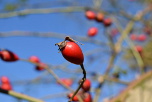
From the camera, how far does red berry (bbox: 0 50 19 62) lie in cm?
82

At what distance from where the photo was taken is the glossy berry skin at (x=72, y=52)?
1.68ft

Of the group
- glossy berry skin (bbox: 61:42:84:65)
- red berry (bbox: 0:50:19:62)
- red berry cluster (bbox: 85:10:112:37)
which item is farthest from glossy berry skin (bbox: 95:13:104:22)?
glossy berry skin (bbox: 61:42:84:65)

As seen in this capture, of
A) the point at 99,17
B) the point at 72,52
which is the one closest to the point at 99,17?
the point at 99,17

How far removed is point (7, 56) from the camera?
2.74 ft

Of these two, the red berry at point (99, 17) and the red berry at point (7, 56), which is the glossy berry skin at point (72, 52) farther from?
the red berry at point (99, 17)

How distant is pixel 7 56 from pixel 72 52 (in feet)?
1.27

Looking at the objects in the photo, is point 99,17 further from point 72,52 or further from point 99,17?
point 72,52

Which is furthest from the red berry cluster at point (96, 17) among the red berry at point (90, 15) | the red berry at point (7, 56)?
the red berry at point (7, 56)

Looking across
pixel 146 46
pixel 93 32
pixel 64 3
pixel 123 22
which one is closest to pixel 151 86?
pixel 93 32

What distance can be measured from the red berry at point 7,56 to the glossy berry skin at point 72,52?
0.36 meters

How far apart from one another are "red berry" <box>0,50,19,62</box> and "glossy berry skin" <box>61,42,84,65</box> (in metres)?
0.36

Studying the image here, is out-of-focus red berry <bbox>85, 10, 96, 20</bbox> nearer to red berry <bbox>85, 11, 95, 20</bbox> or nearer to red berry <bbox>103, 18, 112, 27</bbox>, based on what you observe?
red berry <bbox>85, 11, 95, 20</bbox>

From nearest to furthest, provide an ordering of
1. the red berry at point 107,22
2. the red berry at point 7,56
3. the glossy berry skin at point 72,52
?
the glossy berry skin at point 72,52
the red berry at point 7,56
the red berry at point 107,22

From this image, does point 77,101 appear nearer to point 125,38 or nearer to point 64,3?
point 125,38
